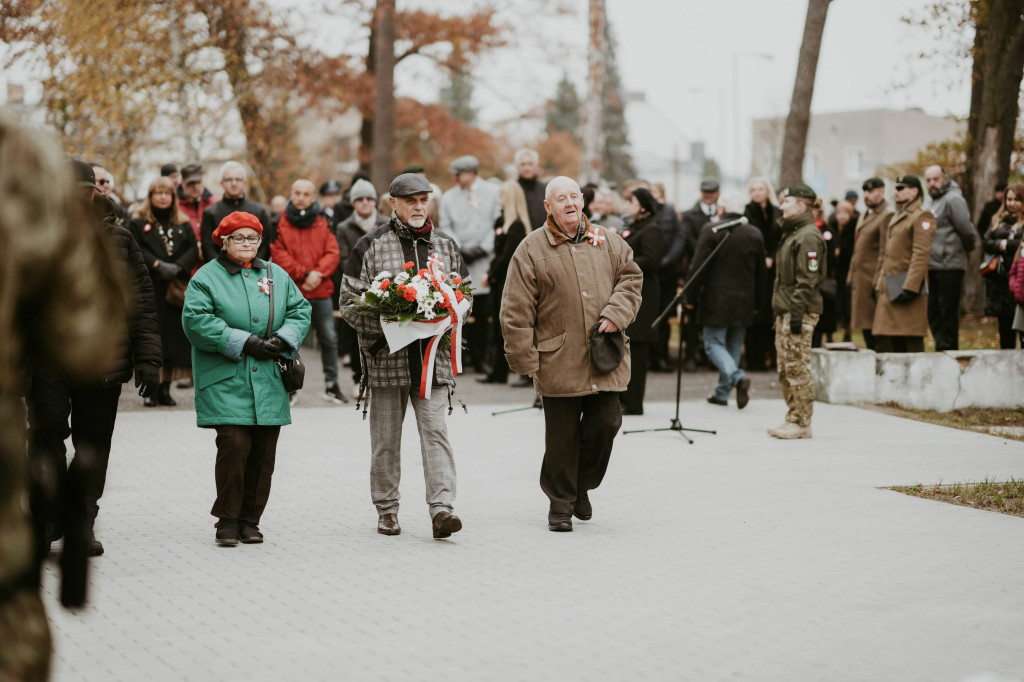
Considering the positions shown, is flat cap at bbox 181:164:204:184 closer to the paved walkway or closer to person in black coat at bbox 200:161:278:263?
person in black coat at bbox 200:161:278:263

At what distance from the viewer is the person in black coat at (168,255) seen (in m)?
12.3

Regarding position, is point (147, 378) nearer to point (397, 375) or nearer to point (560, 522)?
point (397, 375)

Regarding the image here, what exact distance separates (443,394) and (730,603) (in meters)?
2.34

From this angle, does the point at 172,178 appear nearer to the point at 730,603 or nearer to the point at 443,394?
the point at 443,394

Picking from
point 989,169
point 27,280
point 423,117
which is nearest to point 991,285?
point 989,169

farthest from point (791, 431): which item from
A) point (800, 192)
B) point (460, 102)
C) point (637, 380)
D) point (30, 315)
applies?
point (460, 102)

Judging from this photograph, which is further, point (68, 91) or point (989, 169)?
point (989, 169)

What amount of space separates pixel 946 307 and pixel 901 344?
150 cm

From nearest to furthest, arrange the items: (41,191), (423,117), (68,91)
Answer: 1. (41,191)
2. (68,91)
3. (423,117)

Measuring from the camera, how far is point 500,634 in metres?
5.45

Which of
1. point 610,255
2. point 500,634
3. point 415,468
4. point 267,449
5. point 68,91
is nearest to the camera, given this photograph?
point 500,634

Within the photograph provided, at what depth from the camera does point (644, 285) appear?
1281cm

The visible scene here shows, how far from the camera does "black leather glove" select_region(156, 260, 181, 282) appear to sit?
40.1 feet

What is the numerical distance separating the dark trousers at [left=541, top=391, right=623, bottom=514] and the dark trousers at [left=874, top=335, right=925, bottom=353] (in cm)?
713
